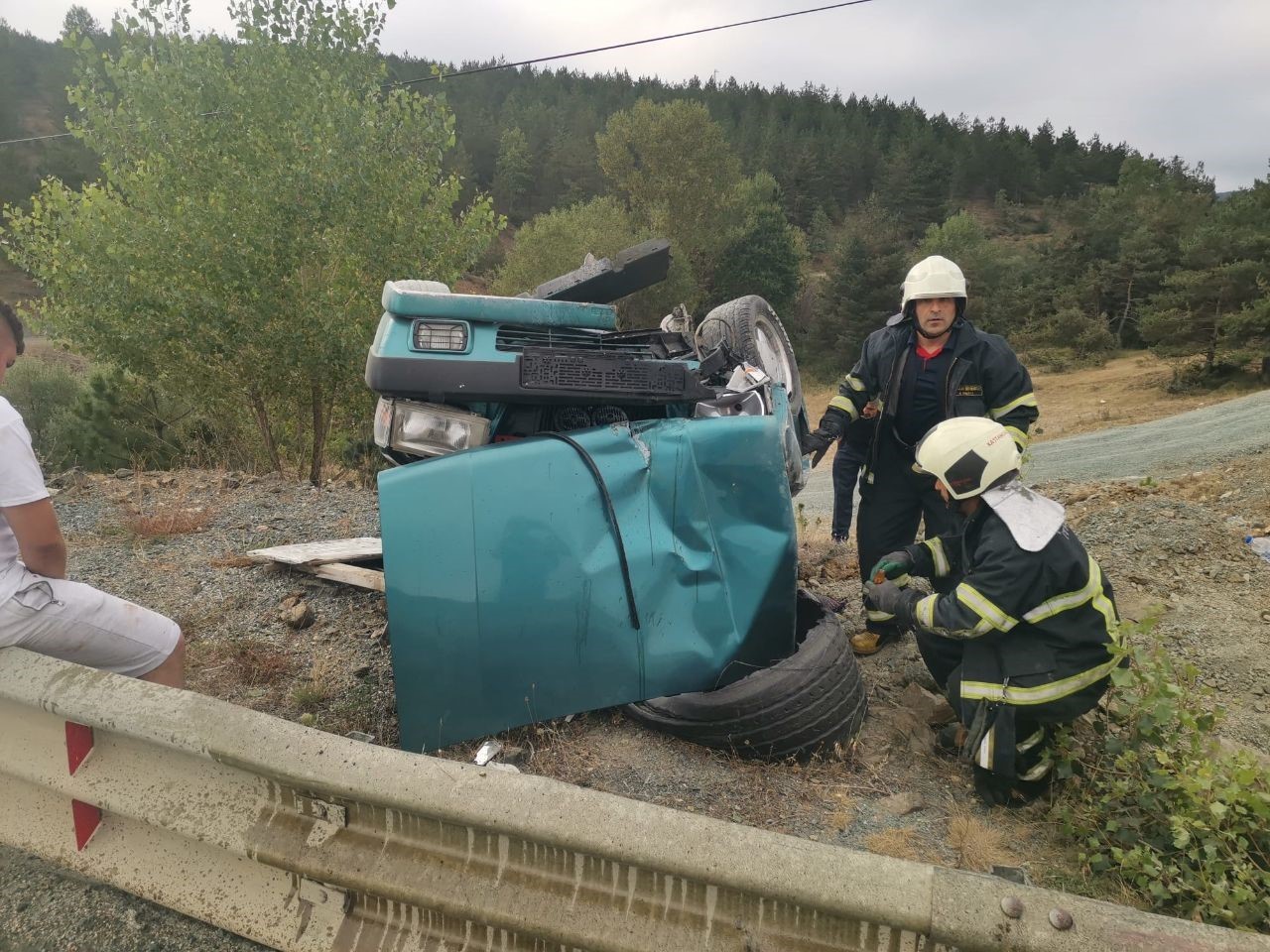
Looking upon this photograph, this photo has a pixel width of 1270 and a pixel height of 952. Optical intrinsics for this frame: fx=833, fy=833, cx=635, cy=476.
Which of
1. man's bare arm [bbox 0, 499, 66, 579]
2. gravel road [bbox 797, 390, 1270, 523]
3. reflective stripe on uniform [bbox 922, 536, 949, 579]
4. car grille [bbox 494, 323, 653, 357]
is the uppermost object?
car grille [bbox 494, 323, 653, 357]

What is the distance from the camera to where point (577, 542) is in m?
2.62

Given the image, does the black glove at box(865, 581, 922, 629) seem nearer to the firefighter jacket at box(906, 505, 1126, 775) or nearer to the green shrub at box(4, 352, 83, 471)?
the firefighter jacket at box(906, 505, 1126, 775)

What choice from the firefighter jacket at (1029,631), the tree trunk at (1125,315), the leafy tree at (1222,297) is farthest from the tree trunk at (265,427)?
the tree trunk at (1125,315)

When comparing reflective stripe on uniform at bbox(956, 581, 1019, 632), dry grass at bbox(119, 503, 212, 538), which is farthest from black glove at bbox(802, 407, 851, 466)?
dry grass at bbox(119, 503, 212, 538)

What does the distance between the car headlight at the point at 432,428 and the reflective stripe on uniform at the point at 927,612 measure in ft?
5.33

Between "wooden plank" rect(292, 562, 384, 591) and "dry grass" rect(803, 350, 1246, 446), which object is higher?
"wooden plank" rect(292, 562, 384, 591)

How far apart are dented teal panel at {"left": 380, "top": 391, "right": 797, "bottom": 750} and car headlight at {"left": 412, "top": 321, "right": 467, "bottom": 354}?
473 millimetres

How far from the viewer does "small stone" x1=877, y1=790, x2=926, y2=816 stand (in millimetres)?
2586

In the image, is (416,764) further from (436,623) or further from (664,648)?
(664,648)

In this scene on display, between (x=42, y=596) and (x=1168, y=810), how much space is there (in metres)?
3.12

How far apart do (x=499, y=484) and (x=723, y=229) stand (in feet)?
154

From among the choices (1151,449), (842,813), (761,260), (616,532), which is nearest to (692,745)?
(842,813)

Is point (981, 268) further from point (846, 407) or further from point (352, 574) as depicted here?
point (352, 574)

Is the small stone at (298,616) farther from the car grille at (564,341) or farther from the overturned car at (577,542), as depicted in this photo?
the car grille at (564,341)
